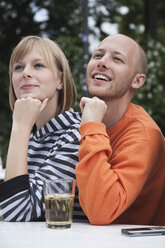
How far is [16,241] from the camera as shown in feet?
5.14

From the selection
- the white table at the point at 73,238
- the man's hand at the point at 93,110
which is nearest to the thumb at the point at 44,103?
the man's hand at the point at 93,110

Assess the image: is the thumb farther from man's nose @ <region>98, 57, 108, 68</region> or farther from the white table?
the white table

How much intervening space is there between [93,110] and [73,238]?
0.68 m

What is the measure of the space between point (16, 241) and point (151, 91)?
7.55 meters

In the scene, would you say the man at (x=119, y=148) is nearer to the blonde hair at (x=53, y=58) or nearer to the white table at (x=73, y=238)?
the white table at (x=73, y=238)

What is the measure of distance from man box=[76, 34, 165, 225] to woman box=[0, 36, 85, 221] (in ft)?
0.67

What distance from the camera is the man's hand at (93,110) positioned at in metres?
2.09

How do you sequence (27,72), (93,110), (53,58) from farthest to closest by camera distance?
1. (53,58)
2. (27,72)
3. (93,110)

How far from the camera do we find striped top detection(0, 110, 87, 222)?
2.04 meters

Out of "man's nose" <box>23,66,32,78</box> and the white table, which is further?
"man's nose" <box>23,66,32,78</box>

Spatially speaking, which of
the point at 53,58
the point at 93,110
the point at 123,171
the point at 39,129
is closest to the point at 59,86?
the point at 53,58

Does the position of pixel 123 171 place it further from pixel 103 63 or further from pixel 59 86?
pixel 59 86

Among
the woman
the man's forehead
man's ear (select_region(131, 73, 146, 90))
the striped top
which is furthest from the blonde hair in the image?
man's ear (select_region(131, 73, 146, 90))

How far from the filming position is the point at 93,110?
2111 millimetres
